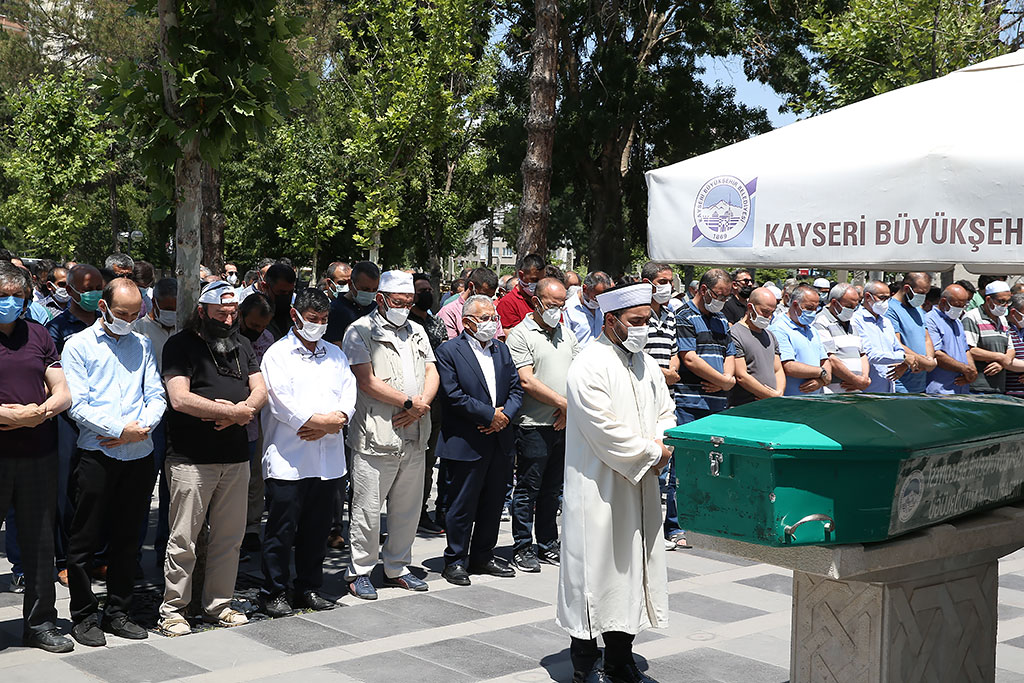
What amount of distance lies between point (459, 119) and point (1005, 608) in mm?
20482

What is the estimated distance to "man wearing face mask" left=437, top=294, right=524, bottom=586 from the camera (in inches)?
320

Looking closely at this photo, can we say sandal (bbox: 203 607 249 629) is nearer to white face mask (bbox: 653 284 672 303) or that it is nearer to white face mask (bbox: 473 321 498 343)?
white face mask (bbox: 473 321 498 343)

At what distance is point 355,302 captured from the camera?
30.2 ft

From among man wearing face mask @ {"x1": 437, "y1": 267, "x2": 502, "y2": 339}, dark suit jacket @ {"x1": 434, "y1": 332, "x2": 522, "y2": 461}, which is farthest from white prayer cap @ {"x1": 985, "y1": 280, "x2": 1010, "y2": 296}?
dark suit jacket @ {"x1": 434, "y1": 332, "x2": 522, "y2": 461}

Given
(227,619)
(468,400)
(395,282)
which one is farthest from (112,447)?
(468,400)

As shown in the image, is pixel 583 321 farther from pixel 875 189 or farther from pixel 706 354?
pixel 875 189

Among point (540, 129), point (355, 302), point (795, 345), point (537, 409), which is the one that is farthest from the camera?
point (540, 129)

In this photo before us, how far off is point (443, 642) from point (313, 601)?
3.56ft

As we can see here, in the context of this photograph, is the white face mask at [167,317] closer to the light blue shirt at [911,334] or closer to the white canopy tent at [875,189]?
the white canopy tent at [875,189]

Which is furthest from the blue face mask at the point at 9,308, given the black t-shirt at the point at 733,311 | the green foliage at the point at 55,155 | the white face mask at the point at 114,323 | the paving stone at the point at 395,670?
the green foliage at the point at 55,155

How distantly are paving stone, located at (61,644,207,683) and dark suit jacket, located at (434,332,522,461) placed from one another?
2.59 meters

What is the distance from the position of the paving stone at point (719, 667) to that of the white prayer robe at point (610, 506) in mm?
491

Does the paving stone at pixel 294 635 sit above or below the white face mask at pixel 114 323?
below

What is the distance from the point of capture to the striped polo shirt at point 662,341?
927cm
